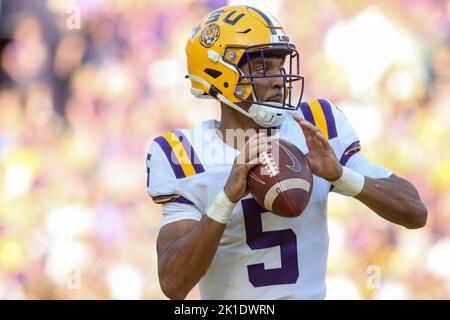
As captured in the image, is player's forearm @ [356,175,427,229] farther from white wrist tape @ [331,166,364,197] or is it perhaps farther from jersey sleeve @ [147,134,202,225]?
jersey sleeve @ [147,134,202,225]

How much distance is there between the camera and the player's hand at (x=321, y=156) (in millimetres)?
1971

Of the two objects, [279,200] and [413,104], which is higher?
[413,104]

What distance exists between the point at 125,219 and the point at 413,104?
1.66 meters

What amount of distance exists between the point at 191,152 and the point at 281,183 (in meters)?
0.39

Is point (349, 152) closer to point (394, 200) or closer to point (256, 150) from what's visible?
point (394, 200)

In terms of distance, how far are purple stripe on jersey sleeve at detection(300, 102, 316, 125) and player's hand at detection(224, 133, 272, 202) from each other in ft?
0.99

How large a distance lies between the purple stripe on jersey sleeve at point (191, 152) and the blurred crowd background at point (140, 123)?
6.04 ft

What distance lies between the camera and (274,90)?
2135mm

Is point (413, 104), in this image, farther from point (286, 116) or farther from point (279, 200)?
point (279, 200)

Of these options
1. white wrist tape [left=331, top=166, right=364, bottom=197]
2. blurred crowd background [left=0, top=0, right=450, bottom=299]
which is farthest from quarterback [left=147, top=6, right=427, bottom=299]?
blurred crowd background [left=0, top=0, right=450, bottom=299]

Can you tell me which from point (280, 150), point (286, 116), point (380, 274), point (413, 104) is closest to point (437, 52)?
point (413, 104)

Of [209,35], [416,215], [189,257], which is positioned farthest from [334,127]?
[189,257]

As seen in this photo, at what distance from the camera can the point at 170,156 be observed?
2.23m

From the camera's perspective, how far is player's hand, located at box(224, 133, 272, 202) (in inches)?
75.9
